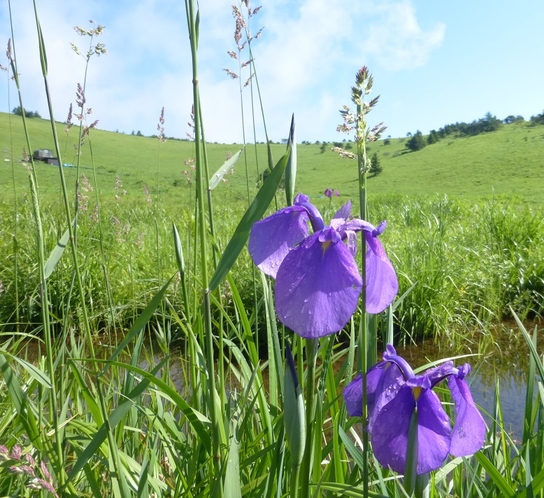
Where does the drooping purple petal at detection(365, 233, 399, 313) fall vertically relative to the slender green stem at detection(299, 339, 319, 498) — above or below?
above

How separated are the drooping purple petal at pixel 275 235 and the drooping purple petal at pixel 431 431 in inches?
10.8

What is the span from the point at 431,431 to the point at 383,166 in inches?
1276

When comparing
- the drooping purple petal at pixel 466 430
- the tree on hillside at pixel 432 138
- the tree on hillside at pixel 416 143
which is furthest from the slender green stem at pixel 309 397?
the tree on hillside at pixel 432 138


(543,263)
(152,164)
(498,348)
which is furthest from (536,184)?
(152,164)

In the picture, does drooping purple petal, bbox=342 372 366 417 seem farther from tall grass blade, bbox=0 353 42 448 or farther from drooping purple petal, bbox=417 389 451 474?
tall grass blade, bbox=0 353 42 448

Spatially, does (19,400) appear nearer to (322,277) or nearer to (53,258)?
(53,258)

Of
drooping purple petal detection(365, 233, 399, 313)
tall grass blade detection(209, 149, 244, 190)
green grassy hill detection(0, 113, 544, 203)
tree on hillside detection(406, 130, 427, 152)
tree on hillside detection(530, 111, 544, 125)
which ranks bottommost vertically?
drooping purple petal detection(365, 233, 399, 313)

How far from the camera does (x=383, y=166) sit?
3172 centimetres

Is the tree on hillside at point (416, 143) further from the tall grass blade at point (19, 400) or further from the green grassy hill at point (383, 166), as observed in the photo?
the tall grass blade at point (19, 400)

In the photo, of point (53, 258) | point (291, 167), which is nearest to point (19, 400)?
point (53, 258)

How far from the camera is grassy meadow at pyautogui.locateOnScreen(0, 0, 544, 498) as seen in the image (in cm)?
69

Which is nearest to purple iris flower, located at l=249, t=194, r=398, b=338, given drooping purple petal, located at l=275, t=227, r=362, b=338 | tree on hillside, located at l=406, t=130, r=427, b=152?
drooping purple petal, located at l=275, t=227, r=362, b=338

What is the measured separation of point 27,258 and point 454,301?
151 inches

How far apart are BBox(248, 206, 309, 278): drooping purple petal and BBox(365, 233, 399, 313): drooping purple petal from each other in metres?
0.11
